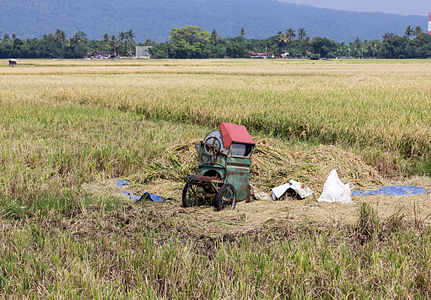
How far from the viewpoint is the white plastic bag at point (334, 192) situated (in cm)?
478

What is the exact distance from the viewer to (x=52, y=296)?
2.27 meters

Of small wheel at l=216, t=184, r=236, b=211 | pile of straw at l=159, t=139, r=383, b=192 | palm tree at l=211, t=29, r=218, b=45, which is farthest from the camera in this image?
palm tree at l=211, t=29, r=218, b=45

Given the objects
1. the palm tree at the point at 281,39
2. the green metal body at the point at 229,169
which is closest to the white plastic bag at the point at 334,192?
the green metal body at the point at 229,169

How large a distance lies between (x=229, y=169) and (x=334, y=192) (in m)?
1.19

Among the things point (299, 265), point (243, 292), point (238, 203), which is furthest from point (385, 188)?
point (243, 292)

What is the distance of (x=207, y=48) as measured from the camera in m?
125

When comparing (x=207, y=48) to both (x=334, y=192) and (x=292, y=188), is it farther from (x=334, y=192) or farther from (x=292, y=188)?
(x=334, y=192)

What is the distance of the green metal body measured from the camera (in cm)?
461

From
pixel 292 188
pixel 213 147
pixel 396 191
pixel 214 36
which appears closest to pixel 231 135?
pixel 213 147

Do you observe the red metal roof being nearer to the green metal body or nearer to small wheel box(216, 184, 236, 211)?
the green metal body

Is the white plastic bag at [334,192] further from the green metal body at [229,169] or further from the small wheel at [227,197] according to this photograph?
the small wheel at [227,197]

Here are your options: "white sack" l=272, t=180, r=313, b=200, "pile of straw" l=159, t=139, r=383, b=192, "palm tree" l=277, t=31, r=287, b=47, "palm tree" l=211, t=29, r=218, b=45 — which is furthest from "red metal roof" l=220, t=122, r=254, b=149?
"palm tree" l=277, t=31, r=287, b=47

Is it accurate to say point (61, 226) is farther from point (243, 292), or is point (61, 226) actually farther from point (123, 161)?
point (123, 161)

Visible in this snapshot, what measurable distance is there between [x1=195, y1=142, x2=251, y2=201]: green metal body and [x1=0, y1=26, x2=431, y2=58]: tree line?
379ft
